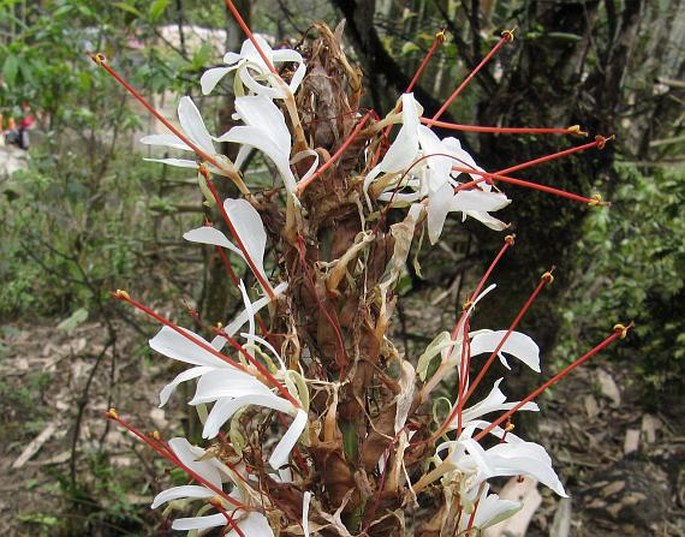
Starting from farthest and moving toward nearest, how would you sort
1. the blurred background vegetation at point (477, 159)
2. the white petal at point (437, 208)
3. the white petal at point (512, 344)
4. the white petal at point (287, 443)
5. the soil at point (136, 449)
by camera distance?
the soil at point (136, 449) < the blurred background vegetation at point (477, 159) < the white petal at point (512, 344) < the white petal at point (437, 208) < the white petal at point (287, 443)

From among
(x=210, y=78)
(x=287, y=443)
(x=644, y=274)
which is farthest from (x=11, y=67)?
(x=644, y=274)

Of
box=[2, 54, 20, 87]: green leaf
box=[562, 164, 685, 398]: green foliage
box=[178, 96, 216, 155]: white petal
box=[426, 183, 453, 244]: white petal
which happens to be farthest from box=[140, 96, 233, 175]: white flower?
box=[562, 164, 685, 398]: green foliage

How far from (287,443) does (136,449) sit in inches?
105

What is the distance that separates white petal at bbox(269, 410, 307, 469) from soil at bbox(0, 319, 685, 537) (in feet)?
6.39

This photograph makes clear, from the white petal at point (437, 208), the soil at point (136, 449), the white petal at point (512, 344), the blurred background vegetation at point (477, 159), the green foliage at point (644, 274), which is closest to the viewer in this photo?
the white petal at point (437, 208)

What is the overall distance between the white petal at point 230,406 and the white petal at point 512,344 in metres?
0.28

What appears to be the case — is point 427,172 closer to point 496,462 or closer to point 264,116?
point 264,116

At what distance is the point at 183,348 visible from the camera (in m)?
0.81

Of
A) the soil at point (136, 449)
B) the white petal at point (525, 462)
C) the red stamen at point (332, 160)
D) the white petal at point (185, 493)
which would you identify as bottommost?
the soil at point (136, 449)

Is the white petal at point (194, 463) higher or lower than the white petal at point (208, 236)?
lower

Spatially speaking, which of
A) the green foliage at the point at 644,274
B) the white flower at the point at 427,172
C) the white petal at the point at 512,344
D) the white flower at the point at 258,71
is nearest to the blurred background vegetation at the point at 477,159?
the green foliage at the point at 644,274

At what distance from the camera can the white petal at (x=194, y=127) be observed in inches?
34.7

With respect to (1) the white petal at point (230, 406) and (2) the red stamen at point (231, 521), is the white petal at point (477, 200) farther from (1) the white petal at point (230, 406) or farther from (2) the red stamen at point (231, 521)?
(2) the red stamen at point (231, 521)

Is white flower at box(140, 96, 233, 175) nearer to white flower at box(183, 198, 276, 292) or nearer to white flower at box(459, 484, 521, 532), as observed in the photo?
white flower at box(183, 198, 276, 292)
